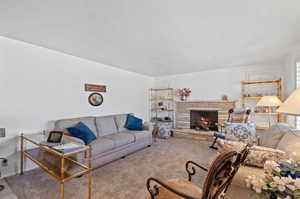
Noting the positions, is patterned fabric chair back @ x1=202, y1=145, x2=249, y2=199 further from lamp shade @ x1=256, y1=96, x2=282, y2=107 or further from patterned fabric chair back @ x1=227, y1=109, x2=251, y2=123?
patterned fabric chair back @ x1=227, y1=109, x2=251, y2=123

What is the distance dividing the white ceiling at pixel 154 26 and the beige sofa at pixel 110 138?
1611 millimetres

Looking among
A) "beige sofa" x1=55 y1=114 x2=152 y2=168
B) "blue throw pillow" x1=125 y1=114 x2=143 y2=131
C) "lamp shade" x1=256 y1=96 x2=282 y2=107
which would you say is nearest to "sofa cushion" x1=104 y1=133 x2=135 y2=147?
"beige sofa" x1=55 y1=114 x2=152 y2=168

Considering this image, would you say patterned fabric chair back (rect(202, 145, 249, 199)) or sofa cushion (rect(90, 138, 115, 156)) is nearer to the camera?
patterned fabric chair back (rect(202, 145, 249, 199))

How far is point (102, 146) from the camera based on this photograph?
264cm

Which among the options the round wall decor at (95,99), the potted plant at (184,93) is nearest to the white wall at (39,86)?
the round wall decor at (95,99)

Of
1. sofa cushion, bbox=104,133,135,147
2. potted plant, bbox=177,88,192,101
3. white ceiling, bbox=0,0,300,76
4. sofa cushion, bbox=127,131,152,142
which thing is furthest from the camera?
potted plant, bbox=177,88,192,101

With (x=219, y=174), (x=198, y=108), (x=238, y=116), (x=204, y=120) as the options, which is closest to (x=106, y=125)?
(x=219, y=174)

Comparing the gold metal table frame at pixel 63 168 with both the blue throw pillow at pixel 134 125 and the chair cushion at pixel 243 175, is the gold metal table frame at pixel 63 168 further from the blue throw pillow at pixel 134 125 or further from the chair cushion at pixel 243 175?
the blue throw pillow at pixel 134 125

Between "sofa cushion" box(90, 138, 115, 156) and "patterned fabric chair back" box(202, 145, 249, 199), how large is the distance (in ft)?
7.00

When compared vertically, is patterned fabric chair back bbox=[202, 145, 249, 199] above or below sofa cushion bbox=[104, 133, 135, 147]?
above

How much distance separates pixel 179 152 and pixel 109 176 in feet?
6.08

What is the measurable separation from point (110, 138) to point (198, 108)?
3.38m

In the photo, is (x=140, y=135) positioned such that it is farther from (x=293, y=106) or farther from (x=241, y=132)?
(x=293, y=106)

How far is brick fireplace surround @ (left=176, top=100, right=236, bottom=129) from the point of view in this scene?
4.56m
